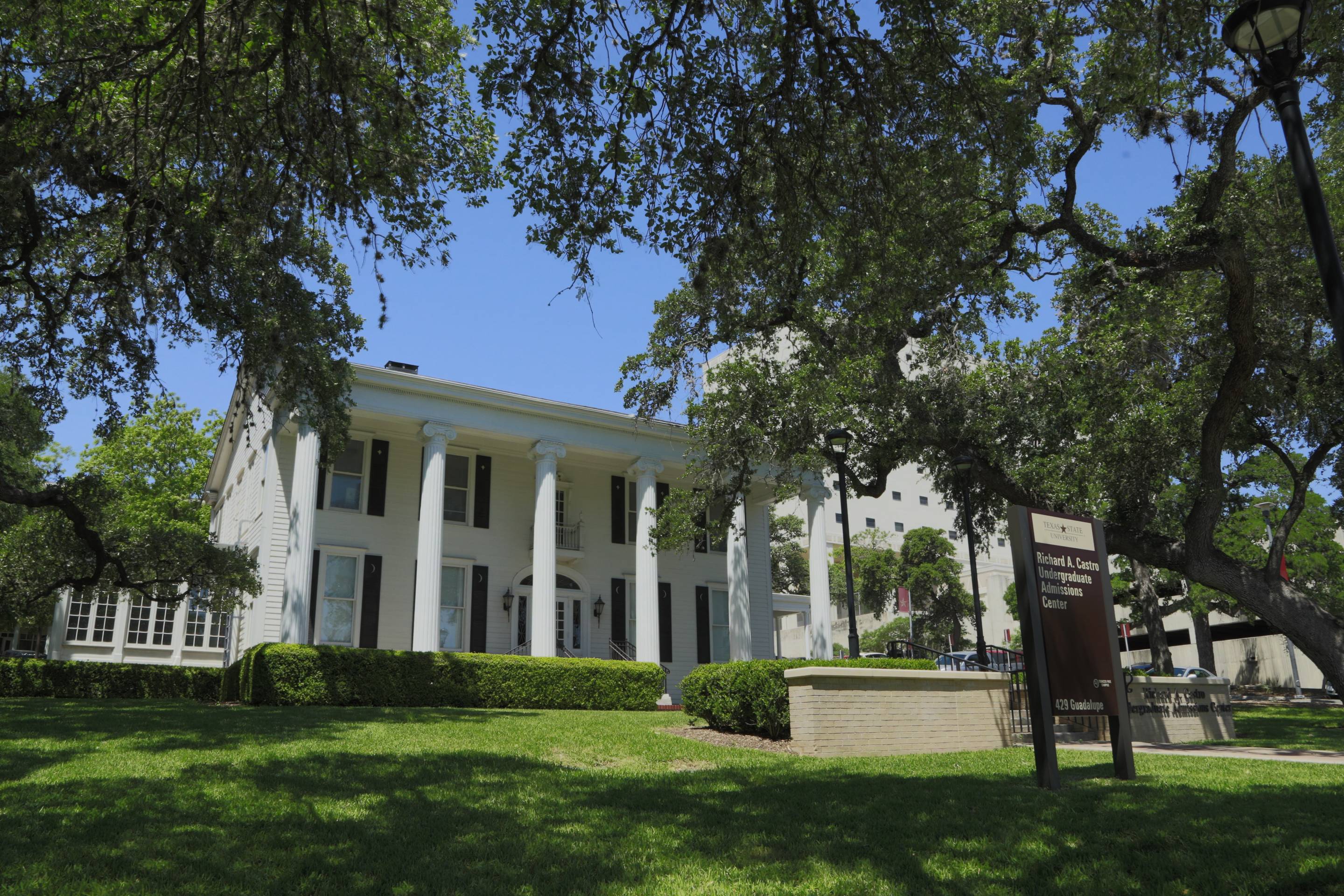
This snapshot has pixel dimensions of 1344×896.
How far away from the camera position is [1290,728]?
19.2 meters

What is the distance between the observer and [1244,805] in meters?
7.40

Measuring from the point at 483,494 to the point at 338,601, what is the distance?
16.4 feet

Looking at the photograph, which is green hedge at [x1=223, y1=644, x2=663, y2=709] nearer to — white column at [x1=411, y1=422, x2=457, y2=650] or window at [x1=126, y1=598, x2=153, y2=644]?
white column at [x1=411, y1=422, x2=457, y2=650]

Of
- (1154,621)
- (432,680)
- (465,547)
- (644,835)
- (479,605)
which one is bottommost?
(644,835)

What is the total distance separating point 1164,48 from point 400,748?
36.8ft

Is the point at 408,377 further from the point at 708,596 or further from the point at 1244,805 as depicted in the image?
the point at 1244,805

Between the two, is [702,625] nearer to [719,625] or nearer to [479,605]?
[719,625]

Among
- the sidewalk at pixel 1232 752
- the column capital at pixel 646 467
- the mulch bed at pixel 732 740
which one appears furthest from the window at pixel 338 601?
the sidewalk at pixel 1232 752

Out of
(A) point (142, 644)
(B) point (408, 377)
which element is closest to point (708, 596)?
(B) point (408, 377)

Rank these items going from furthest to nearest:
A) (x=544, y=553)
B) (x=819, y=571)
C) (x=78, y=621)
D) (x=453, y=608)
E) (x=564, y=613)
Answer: (x=78, y=621) < (x=819, y=571) < (x=564, y=613) < (x=453, y=608) < (x=544, y=553)

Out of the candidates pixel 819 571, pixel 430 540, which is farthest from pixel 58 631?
pixel 819 571

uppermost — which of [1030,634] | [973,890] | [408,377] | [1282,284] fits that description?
[408,377]

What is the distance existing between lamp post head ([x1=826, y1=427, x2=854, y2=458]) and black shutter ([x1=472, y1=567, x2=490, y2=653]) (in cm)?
1290

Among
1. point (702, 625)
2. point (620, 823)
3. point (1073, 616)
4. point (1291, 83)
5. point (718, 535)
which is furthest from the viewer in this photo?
point (702, 625)
